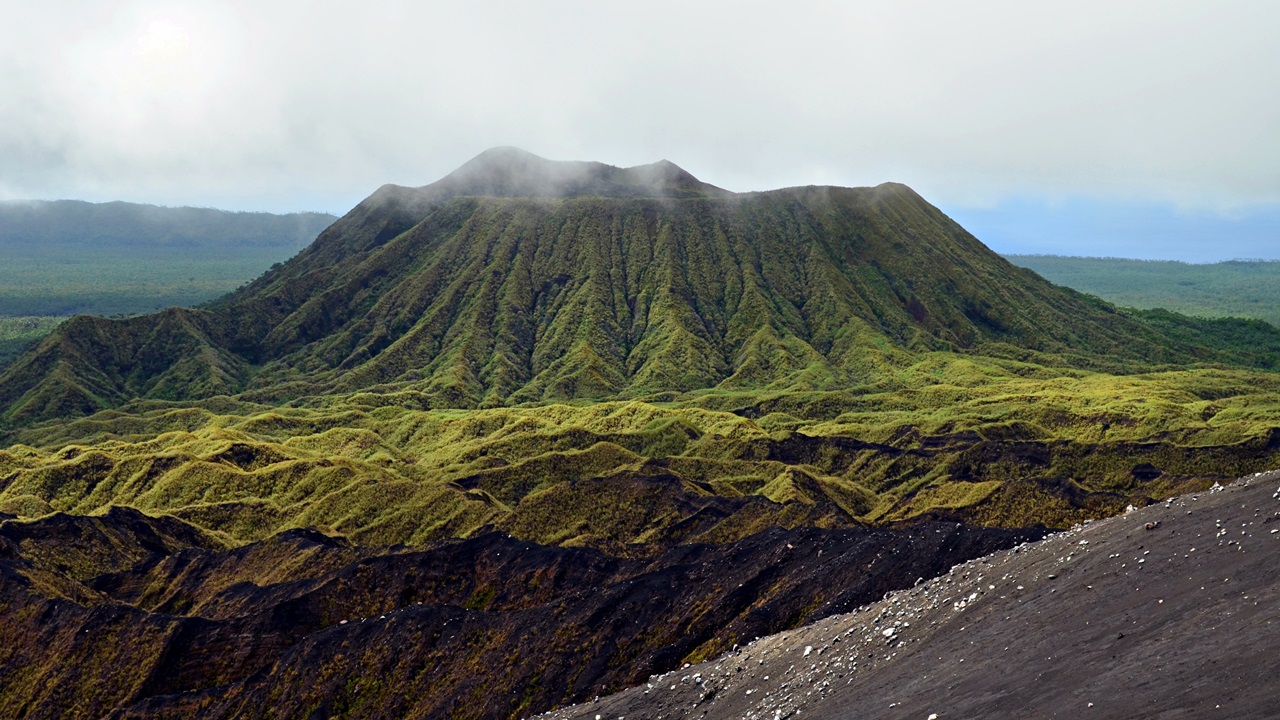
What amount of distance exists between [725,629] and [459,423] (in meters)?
109

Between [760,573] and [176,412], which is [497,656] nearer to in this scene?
[760,573]

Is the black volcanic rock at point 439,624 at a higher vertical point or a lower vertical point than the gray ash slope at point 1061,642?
lower

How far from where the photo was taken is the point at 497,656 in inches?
2009

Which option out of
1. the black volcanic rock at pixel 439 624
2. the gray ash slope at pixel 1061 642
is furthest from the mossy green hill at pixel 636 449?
the gray ash slope at pixel 1061 642

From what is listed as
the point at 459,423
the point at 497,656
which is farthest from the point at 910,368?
the point at 497,656

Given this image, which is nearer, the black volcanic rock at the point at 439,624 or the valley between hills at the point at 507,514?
the black volcanic rock at the point at 439,624

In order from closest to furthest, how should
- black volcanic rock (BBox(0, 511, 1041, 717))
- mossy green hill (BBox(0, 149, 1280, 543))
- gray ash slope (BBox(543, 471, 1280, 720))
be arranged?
gray ash slope (BBox(543, 471, 1280, 720))
black volcanic rock (BBox(0, 511, 1041, 717))
mossy green hill (BBox(0, 149, 1280, 543))

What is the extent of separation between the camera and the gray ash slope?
92.1 ft

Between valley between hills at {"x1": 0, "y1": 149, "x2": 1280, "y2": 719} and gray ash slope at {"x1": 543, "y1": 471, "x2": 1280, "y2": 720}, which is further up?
gray ash slope at {"x1": 543, "y1": 471, "x2": 1280, "y2": 720}

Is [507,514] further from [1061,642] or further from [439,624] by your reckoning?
[1061,642]

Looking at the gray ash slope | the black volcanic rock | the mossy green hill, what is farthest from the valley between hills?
the gray ash slope

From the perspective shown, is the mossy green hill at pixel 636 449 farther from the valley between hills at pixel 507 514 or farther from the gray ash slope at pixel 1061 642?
the gray ash slope at pixel 1061 642

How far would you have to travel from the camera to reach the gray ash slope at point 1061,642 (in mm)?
28078

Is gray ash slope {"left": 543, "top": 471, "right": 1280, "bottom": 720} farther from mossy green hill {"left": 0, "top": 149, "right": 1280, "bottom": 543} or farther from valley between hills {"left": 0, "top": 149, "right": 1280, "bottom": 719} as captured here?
mossy green hill {"left": 0, "top": 149, "right": 1280, "bottom": 543}
